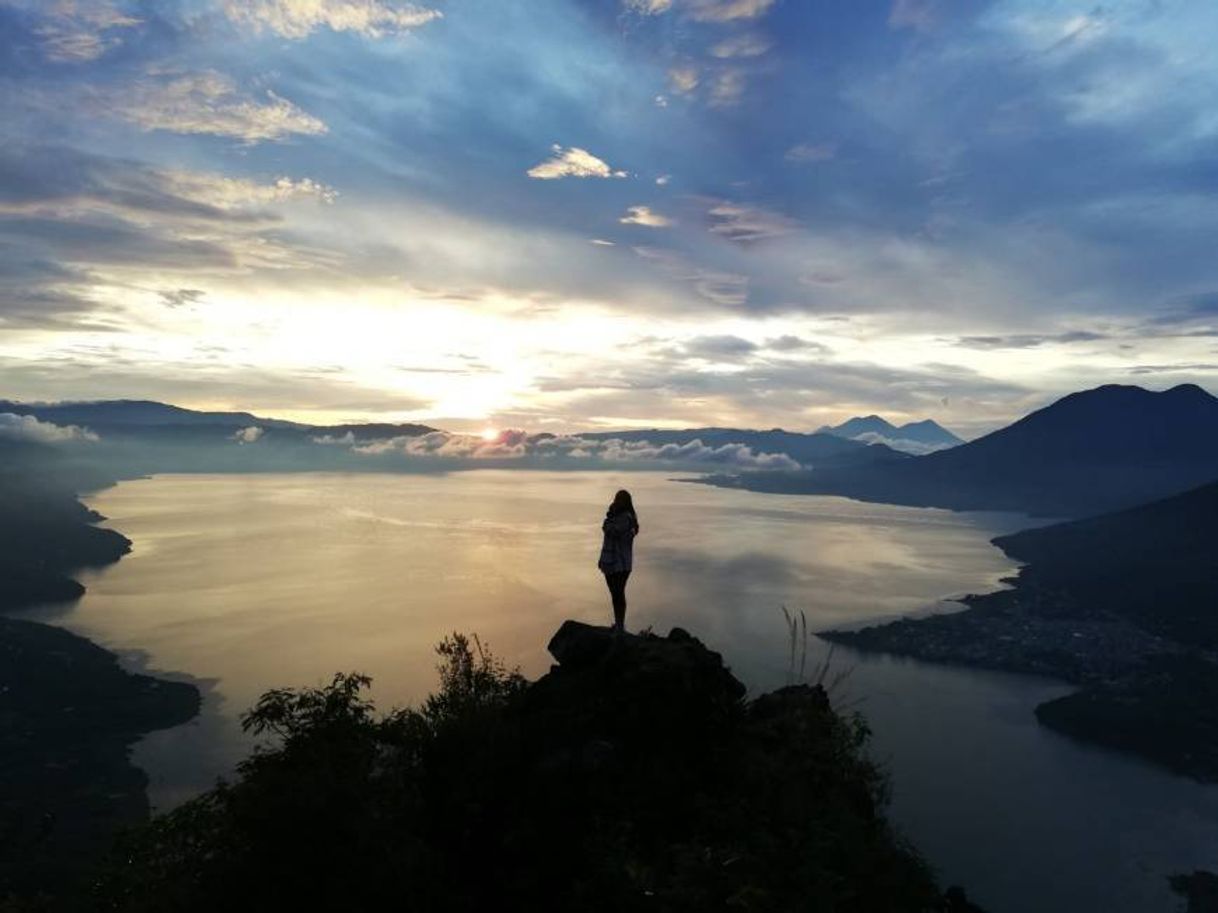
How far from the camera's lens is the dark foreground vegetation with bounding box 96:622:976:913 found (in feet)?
31.6

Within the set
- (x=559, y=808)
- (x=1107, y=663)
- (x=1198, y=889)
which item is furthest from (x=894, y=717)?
(x=559, y=808)

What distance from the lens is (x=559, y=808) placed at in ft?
37.0

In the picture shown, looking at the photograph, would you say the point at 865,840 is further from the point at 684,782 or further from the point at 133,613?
the point at 133,613

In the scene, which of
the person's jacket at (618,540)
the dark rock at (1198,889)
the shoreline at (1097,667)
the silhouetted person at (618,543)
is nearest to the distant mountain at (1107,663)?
the shoreline at (1097,667)

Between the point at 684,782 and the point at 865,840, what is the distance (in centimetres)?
293

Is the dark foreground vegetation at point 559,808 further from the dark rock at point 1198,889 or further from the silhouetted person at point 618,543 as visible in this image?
the dark rock at point 1198,889

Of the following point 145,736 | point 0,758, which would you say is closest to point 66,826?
point 145,736

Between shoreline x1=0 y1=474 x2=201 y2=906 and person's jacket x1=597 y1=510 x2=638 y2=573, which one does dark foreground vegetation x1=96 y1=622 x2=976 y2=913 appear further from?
shoreline x1=0 y1=474 x2=201 y2=906

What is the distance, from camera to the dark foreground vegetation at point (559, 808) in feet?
31.6

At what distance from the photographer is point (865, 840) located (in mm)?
11164

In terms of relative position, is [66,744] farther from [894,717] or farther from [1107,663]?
[1107,663]

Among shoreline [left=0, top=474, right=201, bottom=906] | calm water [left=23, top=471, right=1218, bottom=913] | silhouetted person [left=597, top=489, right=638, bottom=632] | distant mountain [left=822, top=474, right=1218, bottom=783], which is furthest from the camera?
distant mountain [left=822, top=474, right=1218, bottom=783]

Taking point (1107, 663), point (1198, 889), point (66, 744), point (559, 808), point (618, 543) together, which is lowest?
point (66, 744)

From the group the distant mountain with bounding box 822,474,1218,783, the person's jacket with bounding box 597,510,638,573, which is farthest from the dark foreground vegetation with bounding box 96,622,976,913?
the distant mountain with bounding box 822,474,1218,783
